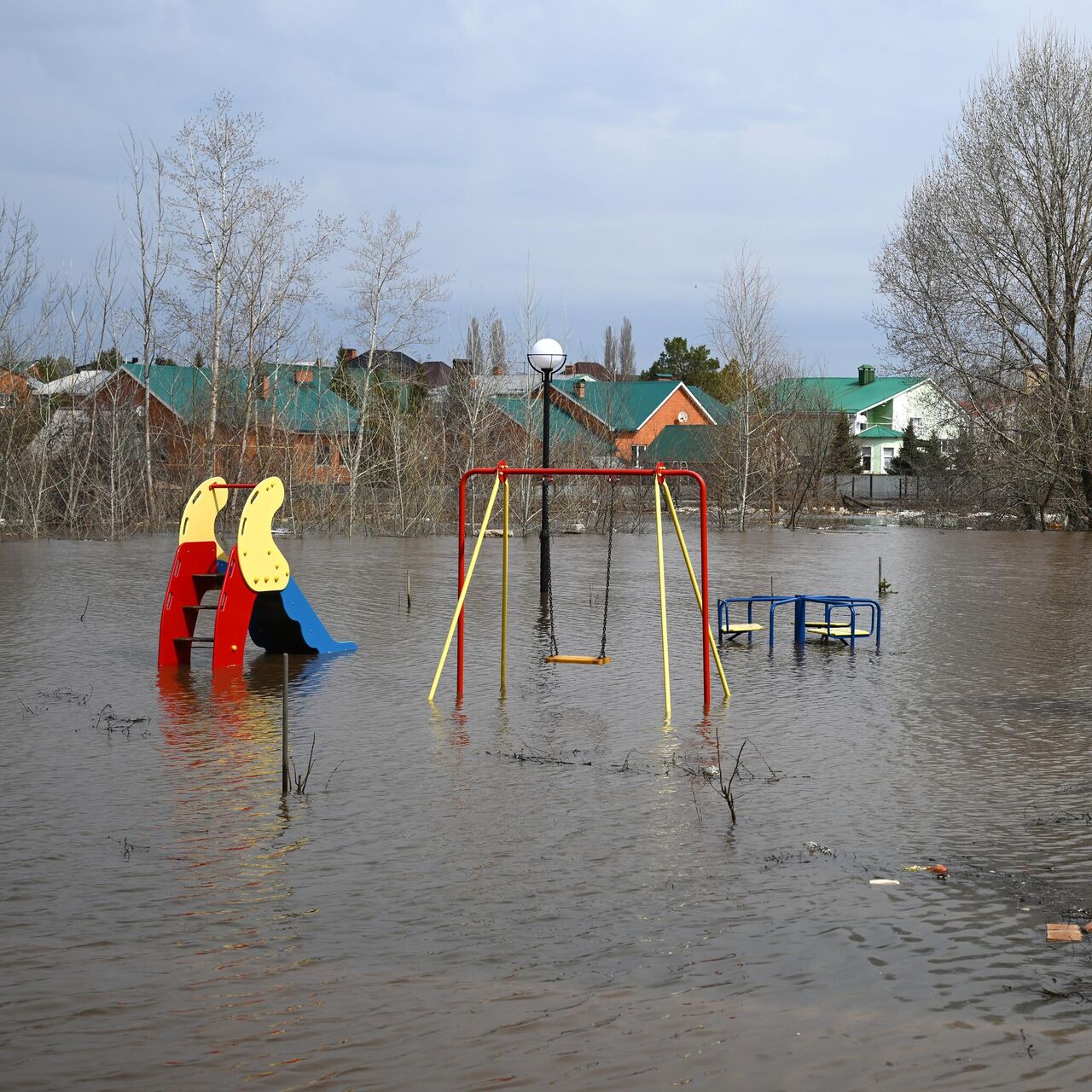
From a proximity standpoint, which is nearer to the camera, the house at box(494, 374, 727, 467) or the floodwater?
the floodwater

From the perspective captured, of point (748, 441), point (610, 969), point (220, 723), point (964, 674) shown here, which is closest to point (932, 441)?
point (748, 441)

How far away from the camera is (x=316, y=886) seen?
6238 mm

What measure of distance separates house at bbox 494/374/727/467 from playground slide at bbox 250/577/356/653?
45169 millimetres

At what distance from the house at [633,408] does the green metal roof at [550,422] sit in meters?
0.15

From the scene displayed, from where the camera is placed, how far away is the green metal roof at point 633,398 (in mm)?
66188

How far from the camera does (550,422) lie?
44.5 meters

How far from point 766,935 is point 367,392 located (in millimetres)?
36598

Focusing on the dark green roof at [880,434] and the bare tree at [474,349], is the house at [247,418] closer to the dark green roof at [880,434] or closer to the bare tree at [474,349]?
the bare tree at [474,349]

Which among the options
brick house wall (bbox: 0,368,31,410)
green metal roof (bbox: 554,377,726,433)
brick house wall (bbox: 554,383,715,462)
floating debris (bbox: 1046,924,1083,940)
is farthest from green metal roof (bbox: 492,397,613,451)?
floating debris (bbox: 1046,924,1083,940)

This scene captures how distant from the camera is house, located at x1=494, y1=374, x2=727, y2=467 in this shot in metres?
63.1

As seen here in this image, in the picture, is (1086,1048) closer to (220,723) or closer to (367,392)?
(220,723)

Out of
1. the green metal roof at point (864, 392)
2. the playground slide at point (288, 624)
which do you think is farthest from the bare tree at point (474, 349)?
the green metal roof at point (864, 392)

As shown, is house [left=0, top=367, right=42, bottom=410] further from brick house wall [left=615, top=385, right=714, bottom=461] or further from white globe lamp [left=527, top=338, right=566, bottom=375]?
brick house wall [left=615, top=385, right=714, bottom=461]

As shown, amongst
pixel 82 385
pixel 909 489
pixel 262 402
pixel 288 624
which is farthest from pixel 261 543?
pixel 909 489
